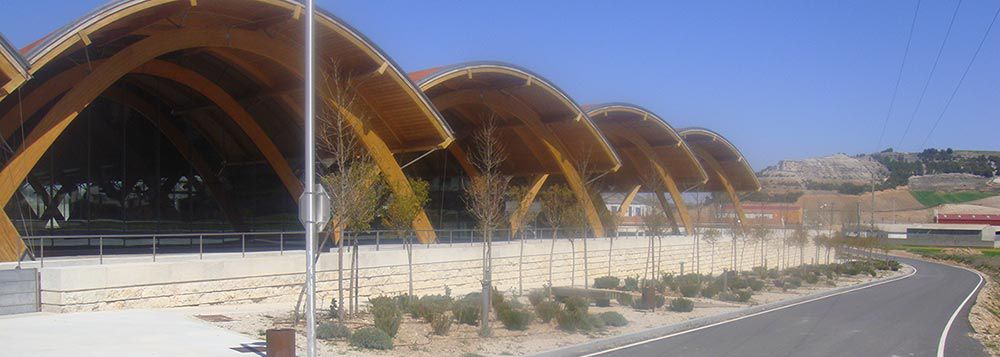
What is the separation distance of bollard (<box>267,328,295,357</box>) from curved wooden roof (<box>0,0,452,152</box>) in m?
11.7

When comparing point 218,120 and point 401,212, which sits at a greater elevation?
point 218,120

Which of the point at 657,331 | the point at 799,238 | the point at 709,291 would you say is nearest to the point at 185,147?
the point at 709,291

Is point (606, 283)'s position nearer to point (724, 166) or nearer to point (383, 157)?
point (383, 157)

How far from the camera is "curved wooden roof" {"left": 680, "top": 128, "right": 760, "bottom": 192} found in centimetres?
5665

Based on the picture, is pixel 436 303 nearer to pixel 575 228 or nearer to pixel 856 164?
pixel 575 228

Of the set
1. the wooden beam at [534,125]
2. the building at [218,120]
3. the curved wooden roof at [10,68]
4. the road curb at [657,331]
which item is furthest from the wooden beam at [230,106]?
the road curb at [657,331]

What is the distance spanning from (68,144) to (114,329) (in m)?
19.2

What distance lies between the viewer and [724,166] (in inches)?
2532

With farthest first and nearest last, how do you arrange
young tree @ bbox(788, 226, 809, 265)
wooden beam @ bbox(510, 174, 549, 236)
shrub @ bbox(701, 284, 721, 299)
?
young tree @ bbox(788, 226, 809, 265) < wooden beam @ bbox(510, 174, 549, 236) < shrub @ bbox(701, 284, 721, 299)

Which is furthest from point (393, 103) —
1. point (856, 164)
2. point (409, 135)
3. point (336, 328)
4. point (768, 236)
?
point (856, 164)

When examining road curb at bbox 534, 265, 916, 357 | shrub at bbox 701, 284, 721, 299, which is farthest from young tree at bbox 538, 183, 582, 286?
road curb at bbox 534, 265, 916, 357

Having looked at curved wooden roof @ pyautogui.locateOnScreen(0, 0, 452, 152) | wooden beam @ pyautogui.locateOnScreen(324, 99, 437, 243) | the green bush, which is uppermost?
curved wooden roof @ pyautogui.locateOnScreen(0, 0, 452, 152)

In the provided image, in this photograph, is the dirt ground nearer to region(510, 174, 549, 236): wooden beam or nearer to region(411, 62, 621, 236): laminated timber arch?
region(510, 174, 549, 236): wooden beam

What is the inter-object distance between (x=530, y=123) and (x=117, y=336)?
28.3 meters
